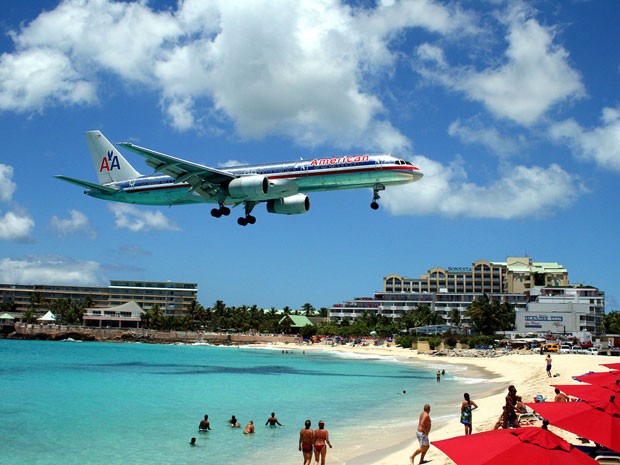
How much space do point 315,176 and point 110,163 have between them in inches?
757

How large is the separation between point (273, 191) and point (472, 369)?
112ft

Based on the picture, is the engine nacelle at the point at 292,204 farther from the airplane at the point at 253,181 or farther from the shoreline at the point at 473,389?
the shoreline at the point at 473,389

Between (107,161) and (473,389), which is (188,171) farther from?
(473,389)

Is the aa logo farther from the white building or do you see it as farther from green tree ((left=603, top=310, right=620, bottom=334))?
green tree ((left=603, top=310, right=620, bottom=334))

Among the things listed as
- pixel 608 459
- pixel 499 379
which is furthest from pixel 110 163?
pixel 608 459

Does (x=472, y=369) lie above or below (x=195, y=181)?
below

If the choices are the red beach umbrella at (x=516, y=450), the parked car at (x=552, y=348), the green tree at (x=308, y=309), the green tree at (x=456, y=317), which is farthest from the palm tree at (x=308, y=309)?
the red beach umbrella at (x=516, y=450)

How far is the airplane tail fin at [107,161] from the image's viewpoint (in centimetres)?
4381

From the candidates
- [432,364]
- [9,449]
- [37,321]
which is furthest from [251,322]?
[9,449]

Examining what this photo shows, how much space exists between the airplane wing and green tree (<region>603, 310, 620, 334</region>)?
82572 mm

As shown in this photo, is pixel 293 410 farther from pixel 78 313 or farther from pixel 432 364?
pixel 78 313

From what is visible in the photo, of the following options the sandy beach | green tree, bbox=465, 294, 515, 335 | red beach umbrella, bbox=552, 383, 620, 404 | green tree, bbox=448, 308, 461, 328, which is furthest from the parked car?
green tree, bbox=448, 308, 461, 328

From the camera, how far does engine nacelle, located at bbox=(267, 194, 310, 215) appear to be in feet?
121

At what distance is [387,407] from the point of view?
1252 inches
